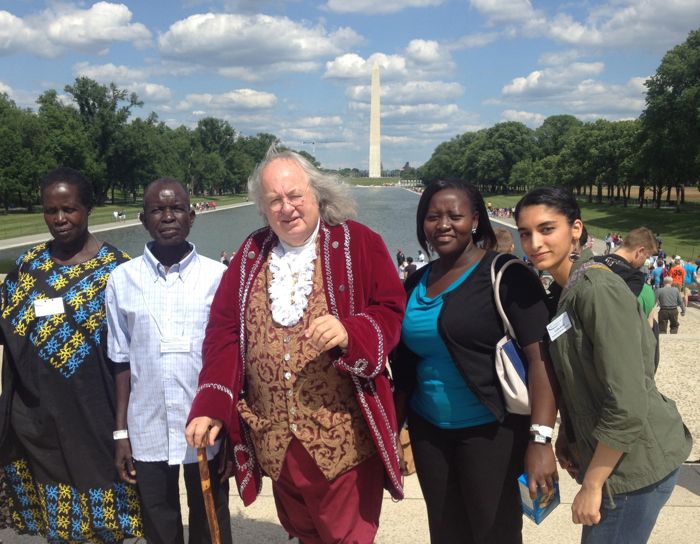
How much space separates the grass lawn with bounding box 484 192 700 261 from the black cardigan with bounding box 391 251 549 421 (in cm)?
2712

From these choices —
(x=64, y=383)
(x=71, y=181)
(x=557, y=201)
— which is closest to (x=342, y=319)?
(x=557, y=201)

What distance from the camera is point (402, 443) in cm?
271

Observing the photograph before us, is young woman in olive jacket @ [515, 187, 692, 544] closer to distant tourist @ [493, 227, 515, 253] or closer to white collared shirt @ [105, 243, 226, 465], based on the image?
white collared shirt @ [105, 243, 226, 465]

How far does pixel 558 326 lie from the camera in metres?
2.11

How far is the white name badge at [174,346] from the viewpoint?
2.65 metres

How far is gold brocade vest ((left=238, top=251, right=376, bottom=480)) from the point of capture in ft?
7.86

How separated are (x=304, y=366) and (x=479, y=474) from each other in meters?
0.83

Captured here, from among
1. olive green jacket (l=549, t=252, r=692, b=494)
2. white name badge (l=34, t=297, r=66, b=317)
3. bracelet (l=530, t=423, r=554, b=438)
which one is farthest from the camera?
white name badge (l=34, t=297, r=66, b=317)

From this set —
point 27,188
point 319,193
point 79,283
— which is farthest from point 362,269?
point 27,188

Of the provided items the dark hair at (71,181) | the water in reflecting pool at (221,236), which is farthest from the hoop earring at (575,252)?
the water in reflecting pool at (221,236)

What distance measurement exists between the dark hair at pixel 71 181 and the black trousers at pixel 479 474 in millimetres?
1937

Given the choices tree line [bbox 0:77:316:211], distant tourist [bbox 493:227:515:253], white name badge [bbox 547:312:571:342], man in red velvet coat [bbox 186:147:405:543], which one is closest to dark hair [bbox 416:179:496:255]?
man in red velvet coat [bbox 186:147:405:543]

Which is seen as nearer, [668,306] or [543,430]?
[543,430]

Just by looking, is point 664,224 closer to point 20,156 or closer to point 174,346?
point 174,346
